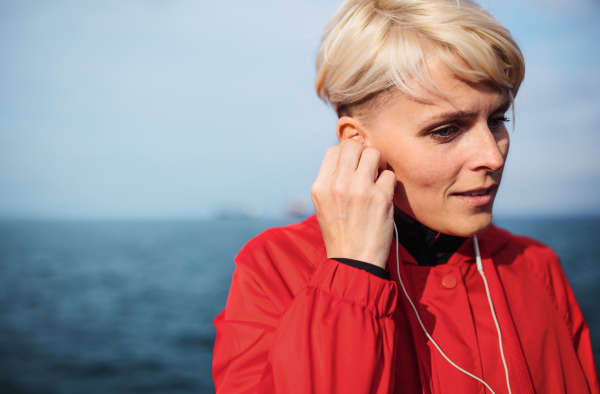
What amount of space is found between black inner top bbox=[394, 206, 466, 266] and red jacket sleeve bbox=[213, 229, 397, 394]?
490 mm

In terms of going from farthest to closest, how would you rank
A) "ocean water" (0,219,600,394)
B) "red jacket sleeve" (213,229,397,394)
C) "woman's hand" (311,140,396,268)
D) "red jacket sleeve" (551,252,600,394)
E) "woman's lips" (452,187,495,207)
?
"ocean water" (0,219,600,394)
"red jacket sleeve" (551,252,600,394)
"woman's lips" (452,187,495,207)
"woman's hand" (311,140,396,268)
"red jacket sleeve" (213,229,397,394)

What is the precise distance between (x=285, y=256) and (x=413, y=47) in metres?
1.10

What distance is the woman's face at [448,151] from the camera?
1.63m

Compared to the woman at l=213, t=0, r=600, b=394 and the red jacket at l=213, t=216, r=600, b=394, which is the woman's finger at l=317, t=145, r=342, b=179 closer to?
the woman at l=213, t=0, r=600, b=394

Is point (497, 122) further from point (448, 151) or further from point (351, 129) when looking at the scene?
point (351, 129)

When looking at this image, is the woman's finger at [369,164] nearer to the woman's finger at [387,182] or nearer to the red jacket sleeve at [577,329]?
the woman's finger at [387,182]

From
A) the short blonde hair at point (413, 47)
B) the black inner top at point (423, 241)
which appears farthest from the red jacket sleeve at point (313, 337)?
the short blonde hair at point (413, 47)

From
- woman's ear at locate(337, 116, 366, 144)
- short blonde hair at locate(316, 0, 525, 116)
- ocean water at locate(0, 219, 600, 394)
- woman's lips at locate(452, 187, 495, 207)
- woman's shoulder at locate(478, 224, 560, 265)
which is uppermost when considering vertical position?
short blonde hair at locate(316, 0, 525, 116)

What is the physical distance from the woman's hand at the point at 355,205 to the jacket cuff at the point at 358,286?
8cm

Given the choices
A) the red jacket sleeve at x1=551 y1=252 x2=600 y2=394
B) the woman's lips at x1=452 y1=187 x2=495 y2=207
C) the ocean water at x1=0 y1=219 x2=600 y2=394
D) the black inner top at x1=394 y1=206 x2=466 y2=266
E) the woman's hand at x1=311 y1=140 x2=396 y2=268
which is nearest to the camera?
the woman's hand at x1=311 y1=140 x2=396 y2=268

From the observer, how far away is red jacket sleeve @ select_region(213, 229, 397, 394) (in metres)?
1.29

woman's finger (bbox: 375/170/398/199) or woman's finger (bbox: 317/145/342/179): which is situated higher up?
woman's finger (bbox: 317/145/342/179)

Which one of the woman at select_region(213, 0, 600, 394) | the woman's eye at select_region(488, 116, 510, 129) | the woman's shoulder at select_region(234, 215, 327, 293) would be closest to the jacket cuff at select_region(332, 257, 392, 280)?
the woman at select_region(213, 0, 600, 394)

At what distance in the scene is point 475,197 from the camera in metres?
1.73
